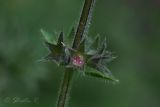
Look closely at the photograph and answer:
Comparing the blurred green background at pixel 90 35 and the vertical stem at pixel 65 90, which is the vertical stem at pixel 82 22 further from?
the blurred green background at pixel 90 35


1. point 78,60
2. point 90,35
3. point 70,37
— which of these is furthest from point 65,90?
point 90,35

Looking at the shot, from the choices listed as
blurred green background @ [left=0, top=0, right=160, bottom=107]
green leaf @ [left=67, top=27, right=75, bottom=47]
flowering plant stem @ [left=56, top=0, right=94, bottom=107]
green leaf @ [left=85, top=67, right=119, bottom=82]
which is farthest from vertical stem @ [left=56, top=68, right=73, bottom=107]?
blurred green background @ [left=0, top=0, right=160, bottom=107]

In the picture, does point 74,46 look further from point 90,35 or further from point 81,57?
point 90,35

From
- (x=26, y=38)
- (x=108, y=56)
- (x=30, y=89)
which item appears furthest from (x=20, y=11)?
(x=108, y=56)

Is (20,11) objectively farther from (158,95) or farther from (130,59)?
(158,95)

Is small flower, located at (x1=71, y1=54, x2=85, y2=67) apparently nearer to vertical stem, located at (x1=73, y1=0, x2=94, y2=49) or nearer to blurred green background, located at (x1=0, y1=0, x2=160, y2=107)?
vertical stem, located at (x1=73, y1=0, x2=94, y2=49)

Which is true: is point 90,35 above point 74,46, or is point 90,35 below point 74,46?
above
